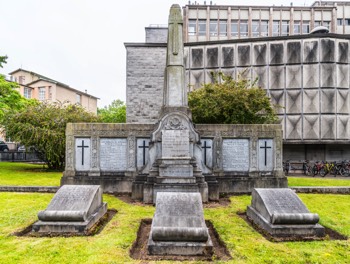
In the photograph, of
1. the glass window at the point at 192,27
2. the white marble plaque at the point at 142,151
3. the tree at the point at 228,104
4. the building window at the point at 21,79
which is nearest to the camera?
the white marble plaque at the point at 142,151

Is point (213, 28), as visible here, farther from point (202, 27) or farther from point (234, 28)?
point (234, 28)

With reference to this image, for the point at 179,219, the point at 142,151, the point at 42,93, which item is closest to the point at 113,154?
the point at 142,151

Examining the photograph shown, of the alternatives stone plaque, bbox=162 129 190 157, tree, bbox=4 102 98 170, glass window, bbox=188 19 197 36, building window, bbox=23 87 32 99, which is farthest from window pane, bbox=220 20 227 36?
building window, bbox=23 87 32 99

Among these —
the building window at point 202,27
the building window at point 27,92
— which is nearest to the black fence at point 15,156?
the building window at point 27,92

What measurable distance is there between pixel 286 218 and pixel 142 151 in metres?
6.65

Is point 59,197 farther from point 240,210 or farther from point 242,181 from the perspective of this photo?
point 242,181

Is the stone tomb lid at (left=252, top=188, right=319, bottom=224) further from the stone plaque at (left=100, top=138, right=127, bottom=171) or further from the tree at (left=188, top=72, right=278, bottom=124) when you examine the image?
the tree at (left=188, top=72, right=278, bottom=124)

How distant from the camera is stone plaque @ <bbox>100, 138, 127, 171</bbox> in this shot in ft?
38.2

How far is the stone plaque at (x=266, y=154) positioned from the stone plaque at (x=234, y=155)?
59 cm

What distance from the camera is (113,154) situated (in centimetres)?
1167

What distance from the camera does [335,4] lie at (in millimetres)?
42062

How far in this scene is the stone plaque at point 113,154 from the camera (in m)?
11.6

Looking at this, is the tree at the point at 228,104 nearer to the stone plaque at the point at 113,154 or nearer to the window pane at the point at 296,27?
the stone plaque at the point at 113,154

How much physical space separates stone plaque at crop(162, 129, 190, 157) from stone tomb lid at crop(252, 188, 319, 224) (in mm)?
3060
